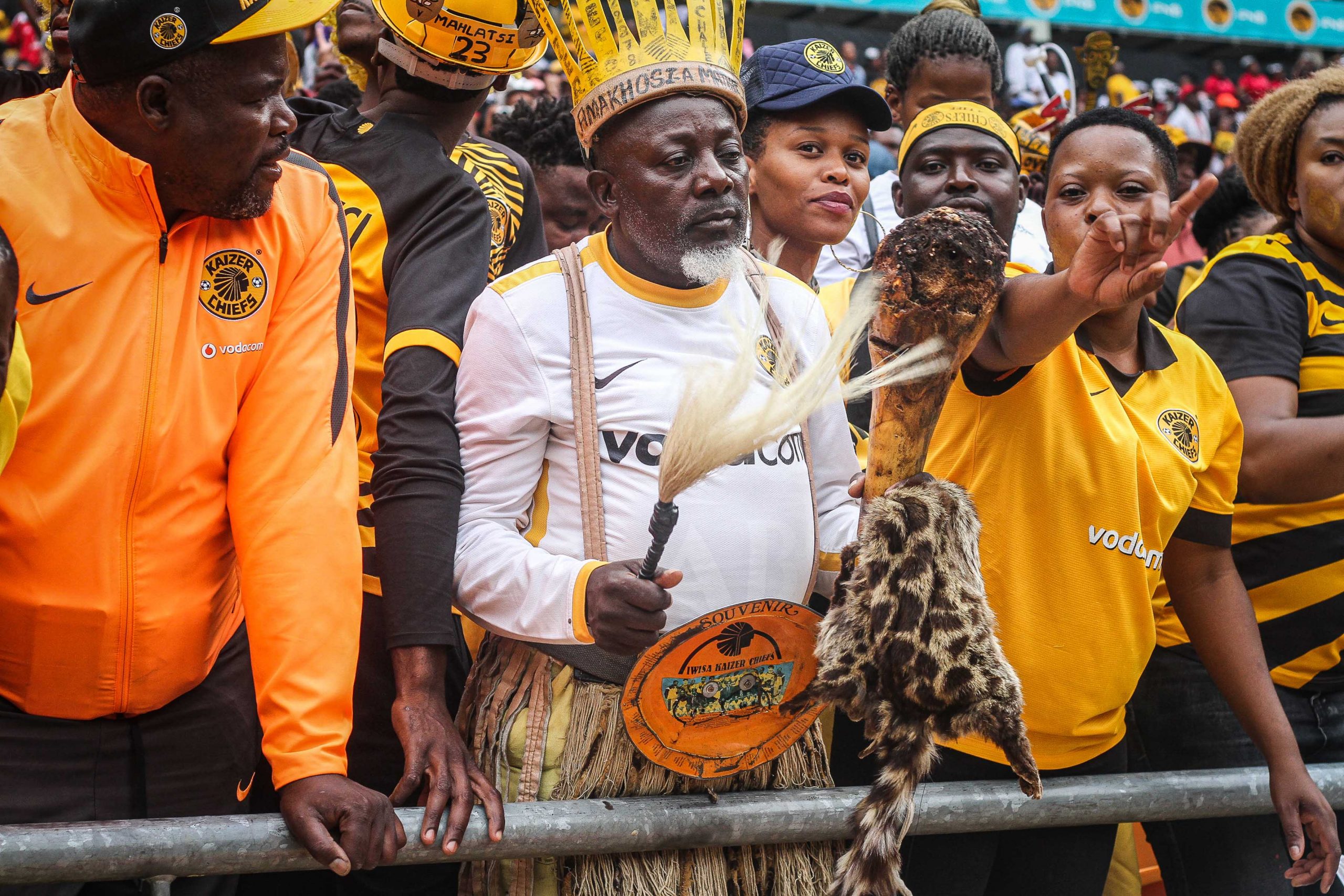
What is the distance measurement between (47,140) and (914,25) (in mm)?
3258

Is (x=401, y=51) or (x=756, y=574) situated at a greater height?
(x=401, y=51)

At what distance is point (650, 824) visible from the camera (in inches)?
76.5

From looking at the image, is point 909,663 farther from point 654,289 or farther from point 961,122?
point 961,122

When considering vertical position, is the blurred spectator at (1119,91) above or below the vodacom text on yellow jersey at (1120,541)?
above

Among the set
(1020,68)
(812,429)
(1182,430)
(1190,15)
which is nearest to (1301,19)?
(1190,15)

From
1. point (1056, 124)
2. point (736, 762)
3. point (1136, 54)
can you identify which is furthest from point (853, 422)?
point (1136, 54)

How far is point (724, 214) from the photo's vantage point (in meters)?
2.16

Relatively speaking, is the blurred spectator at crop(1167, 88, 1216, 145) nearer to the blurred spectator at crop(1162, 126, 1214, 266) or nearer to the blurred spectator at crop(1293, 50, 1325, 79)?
the blurred spectator at crop(1293, 50, 1325, 79)

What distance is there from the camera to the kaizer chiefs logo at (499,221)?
9.18 feet

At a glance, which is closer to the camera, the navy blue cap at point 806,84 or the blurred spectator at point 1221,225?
the navy blue cap at point 806,84

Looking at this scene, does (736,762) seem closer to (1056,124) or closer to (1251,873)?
(1251,873)

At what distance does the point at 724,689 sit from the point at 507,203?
1365 mm

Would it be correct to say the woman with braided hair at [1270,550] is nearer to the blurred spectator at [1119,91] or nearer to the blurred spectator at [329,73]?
the blurred spectator at [329,73]

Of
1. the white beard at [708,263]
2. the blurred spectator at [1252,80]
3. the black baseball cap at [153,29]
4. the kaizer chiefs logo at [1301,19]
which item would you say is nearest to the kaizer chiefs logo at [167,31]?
the black baseball cap at [153,29]
